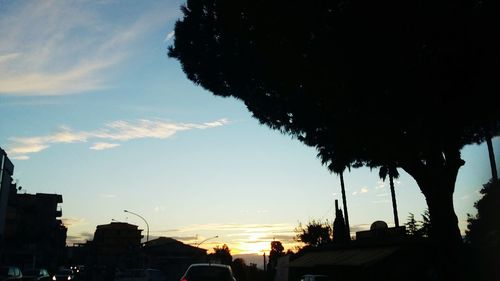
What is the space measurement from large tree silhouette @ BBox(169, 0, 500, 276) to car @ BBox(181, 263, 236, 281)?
667cm

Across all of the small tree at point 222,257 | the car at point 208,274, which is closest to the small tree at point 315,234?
the small tree at point 222,257

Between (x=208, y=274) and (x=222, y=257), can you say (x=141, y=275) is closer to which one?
(x=208, y=274)

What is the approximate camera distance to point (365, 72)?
1534 centimetres

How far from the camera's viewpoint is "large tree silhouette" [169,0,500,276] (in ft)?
47.2

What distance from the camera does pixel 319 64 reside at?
50.8 ft

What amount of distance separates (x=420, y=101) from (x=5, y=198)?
92.6 ft

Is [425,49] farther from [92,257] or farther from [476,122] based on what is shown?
[92,257]

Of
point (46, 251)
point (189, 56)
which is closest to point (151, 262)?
point (46, 251)

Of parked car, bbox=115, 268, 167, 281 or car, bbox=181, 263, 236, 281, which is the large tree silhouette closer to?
car, bbox=181, 263, 236, 281

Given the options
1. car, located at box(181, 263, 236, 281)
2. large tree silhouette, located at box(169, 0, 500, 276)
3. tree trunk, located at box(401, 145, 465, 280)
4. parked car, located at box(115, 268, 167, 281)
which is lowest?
car, located at box(181, 263, 236, 281)

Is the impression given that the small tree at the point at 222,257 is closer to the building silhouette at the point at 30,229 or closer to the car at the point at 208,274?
the building silhouette at the point at 30,229

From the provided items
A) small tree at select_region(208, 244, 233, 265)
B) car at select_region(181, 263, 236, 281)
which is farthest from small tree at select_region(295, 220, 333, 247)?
car at select_region(181, 263, 236, 281)

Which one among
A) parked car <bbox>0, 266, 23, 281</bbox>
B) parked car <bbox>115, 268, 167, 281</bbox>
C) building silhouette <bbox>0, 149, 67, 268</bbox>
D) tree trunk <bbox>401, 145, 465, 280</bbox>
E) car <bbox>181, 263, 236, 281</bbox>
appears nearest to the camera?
car <bbox>181, 263, 236, 281</bbox>

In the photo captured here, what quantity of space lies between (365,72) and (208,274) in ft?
24.7
